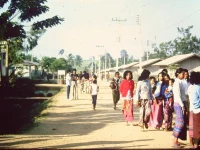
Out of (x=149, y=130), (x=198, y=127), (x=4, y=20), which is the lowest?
(x=149, y=130)

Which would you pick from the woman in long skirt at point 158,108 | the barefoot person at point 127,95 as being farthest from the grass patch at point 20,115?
the woman in long skirt at point 158,108

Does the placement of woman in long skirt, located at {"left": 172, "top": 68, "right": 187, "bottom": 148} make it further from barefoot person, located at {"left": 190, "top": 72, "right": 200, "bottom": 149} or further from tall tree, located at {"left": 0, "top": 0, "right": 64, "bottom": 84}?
tall tree, located at {"left": 0, "top": 0, "right": 64, "bottom": 84}

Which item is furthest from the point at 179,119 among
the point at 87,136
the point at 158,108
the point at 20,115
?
the point at 20,115

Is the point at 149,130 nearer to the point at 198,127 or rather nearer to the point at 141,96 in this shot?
the point at 141,96

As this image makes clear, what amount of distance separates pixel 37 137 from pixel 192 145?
399cm

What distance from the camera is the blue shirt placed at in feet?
19.2

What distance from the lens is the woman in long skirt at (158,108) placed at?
26.5 feet

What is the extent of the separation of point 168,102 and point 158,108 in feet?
1.20

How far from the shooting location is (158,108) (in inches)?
321

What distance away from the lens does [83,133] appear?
7695mm

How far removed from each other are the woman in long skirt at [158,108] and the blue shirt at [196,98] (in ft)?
6.80

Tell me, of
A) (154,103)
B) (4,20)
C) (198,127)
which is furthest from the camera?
(4,20)

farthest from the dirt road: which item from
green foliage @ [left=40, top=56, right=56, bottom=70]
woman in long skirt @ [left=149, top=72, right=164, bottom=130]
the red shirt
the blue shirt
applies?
green foliage @ [left=40, top=56, right=56, bottom=70]

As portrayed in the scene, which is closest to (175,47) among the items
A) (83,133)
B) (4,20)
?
(4,20)
